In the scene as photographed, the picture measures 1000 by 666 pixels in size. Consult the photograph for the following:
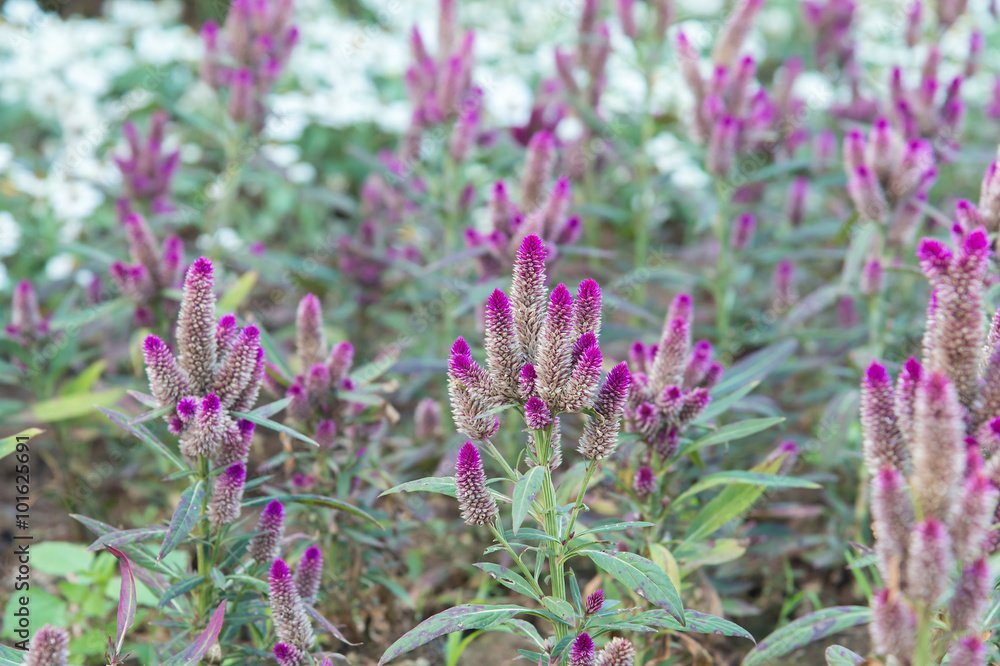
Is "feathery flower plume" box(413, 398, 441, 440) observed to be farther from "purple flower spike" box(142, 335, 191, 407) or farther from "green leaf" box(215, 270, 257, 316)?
"purple flower spike" box(142, 335, 191, 407)

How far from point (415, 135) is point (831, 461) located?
7.30 ft

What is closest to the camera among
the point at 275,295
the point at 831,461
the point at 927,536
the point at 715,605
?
the point at 927,536

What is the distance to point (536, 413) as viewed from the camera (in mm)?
1618

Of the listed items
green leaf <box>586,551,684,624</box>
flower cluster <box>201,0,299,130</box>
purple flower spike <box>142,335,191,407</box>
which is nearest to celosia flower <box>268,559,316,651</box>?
purple flower spike <box>142,335,191,407</box>

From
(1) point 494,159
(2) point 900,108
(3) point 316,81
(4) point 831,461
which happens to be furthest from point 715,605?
(3) point 316,81

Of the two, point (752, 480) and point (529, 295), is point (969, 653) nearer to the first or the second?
point (752, 480)

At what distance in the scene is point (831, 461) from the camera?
2.79 meters

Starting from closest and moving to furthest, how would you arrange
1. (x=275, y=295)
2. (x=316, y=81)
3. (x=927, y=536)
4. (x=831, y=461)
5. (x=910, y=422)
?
(x=927, y=536)
(x=910, y=422)
(x=831, y=461)
(x=275, y=295)
(x=316, y=81)

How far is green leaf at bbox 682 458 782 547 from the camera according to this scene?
7.34 feet

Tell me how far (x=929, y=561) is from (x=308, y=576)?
4.46 ft

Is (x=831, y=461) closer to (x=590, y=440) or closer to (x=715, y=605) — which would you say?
(x=715, y=605)

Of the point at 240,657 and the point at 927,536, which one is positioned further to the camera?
the point at 240,657

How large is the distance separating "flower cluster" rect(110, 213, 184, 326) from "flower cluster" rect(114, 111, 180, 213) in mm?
967

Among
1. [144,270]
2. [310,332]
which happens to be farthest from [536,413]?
[144,270]
